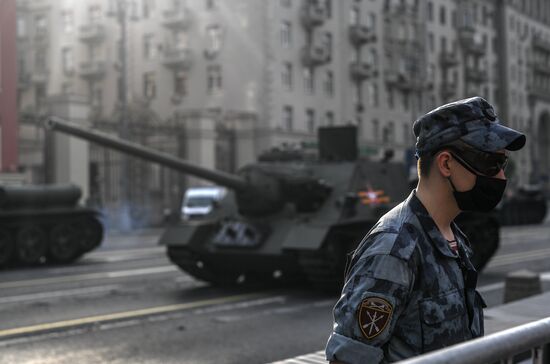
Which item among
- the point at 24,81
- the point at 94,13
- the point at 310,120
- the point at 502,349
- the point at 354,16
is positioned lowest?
the point at 502,349

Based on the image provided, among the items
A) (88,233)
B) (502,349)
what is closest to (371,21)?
(88,233)

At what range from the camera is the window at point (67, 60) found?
158 ft

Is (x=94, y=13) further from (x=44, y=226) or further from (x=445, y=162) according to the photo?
(x=445, y=162)

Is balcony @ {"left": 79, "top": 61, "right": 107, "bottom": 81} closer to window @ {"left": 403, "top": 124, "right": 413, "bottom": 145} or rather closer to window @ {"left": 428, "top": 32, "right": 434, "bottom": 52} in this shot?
window @ {"left": 403, "top": 124, "right": 413, "bottom": 145}

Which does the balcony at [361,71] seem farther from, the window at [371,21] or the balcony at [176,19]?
the balcony at [176,19]

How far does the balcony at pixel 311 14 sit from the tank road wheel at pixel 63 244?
27201 mm

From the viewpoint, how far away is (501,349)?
2.16 metres

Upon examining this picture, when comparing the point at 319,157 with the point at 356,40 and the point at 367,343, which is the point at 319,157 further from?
the point at 356,40

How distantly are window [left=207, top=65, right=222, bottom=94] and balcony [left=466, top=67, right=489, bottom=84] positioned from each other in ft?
80.6

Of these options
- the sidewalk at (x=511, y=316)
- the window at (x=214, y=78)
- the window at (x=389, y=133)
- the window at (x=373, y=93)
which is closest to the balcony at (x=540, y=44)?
the window at (x=389, y=133)

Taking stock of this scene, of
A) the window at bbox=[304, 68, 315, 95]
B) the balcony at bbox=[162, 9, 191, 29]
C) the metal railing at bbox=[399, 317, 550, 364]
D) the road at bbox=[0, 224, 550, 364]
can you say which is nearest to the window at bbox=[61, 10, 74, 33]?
the balcony at bbox=[162, 9, 191, 29]

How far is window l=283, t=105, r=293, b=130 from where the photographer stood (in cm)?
4019

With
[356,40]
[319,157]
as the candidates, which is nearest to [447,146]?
[319,157]

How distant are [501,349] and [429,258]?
33 centimetres
